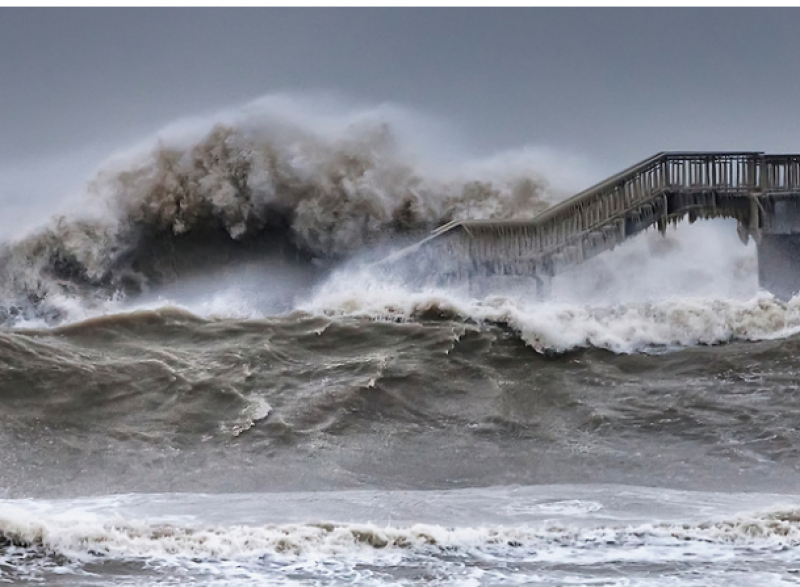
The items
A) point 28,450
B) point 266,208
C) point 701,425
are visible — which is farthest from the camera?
point 266,208

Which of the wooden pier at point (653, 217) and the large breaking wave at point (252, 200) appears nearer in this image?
the wooden pier at point (653, 217)

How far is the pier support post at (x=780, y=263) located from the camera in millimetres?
10016

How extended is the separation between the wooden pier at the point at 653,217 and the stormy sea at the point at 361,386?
18 centimetres

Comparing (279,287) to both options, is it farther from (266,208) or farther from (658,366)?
(658,366)

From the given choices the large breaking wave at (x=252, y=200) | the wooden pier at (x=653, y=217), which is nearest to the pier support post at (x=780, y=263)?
the wooden pier at (x=653, y=217)

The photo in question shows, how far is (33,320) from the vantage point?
9.70 meters

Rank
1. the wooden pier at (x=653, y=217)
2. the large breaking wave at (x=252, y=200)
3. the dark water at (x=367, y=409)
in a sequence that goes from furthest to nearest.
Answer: the large breaking wave at (x=252, y=200) < the wooden pier at (x=653, y=217) < the dark water at (x=367, y=409)

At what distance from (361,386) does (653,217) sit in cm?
340

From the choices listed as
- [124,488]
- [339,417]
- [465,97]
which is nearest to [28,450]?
[124,488]

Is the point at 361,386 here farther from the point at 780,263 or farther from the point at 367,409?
the point at 780,263

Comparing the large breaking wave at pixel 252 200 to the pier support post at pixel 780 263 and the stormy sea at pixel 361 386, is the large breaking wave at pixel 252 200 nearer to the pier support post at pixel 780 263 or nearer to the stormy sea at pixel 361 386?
the stormy sea at pixel 361 386

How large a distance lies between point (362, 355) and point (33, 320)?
9.28ft

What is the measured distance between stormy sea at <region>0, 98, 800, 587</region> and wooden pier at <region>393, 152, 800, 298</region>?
0.59 ft

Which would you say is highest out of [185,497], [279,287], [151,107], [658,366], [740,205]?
[151,107]
